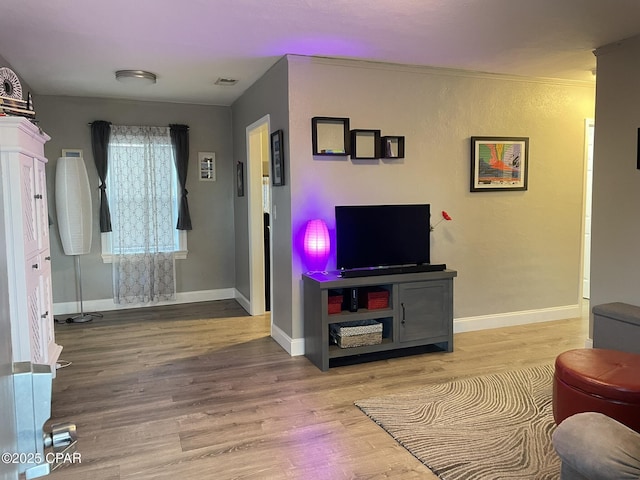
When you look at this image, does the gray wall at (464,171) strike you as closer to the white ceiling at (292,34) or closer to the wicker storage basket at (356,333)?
the white ceiling at (292,34)

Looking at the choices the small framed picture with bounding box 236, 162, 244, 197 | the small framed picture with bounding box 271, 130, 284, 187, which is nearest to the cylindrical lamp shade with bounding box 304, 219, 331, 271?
the small framed picture with bounding box 271, 130, 284, 187

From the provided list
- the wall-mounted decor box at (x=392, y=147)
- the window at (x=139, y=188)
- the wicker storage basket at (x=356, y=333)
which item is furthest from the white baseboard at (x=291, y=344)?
the window at (x=139, y=188)

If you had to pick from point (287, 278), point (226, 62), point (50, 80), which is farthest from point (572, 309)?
point (50, 80)

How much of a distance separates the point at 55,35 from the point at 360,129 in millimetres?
2382

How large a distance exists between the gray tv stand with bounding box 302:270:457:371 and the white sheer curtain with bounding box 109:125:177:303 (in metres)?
2.66

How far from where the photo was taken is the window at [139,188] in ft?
18.7

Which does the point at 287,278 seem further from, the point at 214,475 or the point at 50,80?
the point at 50,80

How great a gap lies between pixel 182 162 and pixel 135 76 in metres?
1.58

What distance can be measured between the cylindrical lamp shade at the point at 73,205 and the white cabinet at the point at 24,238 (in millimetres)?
2018

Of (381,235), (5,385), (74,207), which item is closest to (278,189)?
(381,235)

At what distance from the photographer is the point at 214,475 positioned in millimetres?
2340

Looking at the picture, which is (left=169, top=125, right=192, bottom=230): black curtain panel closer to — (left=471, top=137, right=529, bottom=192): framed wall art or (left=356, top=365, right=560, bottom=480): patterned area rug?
(left=471, top=137, right=529, bottom=192): framed wall art

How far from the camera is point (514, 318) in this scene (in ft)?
16.2

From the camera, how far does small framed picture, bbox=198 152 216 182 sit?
240 inches
